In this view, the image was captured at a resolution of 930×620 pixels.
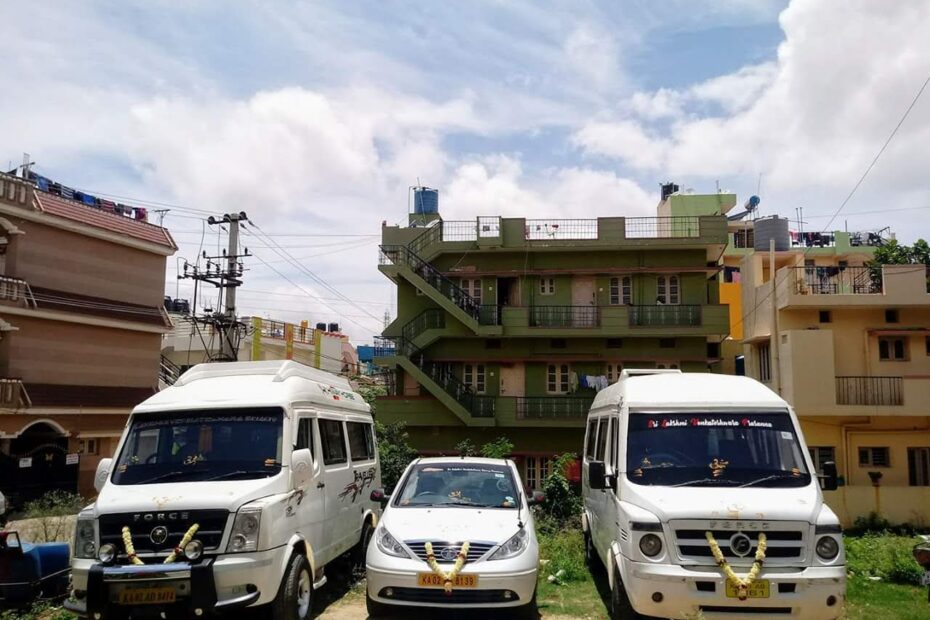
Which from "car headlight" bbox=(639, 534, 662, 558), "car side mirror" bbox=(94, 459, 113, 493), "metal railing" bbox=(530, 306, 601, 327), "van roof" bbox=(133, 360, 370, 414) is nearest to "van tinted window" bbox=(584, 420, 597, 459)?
"van roof" bbox=(133, 360, 370, 414)

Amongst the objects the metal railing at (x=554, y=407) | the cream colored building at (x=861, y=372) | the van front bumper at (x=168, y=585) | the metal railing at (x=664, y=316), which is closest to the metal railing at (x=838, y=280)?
the cream colored building at (x=861, y=372)

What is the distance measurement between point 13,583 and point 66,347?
2081 cm

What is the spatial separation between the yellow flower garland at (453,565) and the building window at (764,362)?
19159 millimetres

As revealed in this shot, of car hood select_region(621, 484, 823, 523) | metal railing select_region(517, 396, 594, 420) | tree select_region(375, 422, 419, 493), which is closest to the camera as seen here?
car hood select_region(621, 484, 823, 523)

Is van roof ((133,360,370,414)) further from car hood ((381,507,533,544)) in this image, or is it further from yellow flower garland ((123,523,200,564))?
car hood ((381,507,533,544))

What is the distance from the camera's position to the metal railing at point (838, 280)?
22250mm

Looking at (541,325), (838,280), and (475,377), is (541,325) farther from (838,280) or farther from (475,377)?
(838,280)

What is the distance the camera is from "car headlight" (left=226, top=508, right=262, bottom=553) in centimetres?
696

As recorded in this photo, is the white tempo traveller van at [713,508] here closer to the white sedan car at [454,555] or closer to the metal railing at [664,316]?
the white sedan car at [454,555]

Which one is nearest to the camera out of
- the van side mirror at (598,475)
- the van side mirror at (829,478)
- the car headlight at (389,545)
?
the car headlight at (389,545)

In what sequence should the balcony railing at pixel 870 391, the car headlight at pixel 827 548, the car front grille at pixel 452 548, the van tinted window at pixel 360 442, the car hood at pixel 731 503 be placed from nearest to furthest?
the car headlight at pixel 827 548 < the car hood at pixel 731 503 < the car front grille at pixel 452 548 < the van tinted window at pixel 360 442 < the balcony railing at pixel 870 391

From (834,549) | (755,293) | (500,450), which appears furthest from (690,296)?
(834,549)

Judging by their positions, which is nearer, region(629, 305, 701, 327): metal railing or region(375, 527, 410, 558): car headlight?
region(375, 527, 410, 558): car headlight

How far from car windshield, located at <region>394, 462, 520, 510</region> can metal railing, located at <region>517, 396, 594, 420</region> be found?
757 inches
